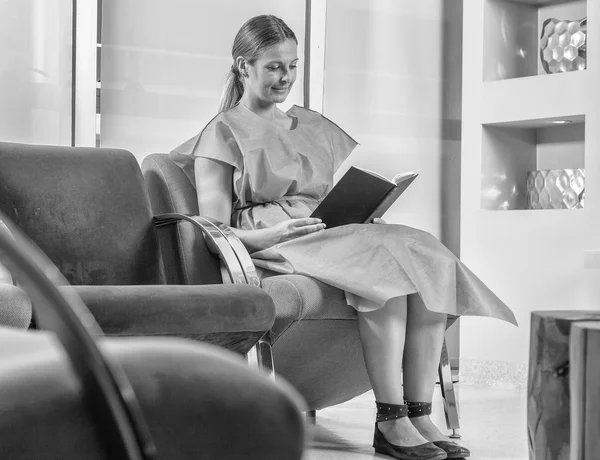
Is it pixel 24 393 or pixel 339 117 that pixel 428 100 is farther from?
pixel 24 393

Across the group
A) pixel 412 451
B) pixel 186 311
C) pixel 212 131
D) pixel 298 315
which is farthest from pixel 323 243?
pixel 186 311

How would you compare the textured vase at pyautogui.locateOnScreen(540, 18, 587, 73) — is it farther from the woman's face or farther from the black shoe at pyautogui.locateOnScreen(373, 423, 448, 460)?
the black shoe at pyautogui.locateOnScreen(373, 423, 448, 460)

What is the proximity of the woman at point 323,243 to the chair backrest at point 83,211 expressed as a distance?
0.74ft

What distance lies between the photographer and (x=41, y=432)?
365mm

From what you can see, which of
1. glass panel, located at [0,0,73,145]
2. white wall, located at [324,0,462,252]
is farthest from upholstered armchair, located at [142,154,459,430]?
white wall, located at [324,0,462,252]

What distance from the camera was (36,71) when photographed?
338 cm

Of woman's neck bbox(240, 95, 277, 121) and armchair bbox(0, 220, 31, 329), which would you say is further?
woman's neck bbox(240, 95, 277, 121)

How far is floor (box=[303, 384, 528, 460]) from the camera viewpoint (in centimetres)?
262

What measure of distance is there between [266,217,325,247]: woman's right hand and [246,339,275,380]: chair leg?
0.45 meters

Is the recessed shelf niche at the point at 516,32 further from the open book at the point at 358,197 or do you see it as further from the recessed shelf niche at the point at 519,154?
the open book at the point at 358,197

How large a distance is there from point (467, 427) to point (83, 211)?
57.4 inches

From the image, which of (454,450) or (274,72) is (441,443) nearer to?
(454,450)

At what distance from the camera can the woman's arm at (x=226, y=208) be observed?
2.57 metres

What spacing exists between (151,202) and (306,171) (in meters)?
0.48
